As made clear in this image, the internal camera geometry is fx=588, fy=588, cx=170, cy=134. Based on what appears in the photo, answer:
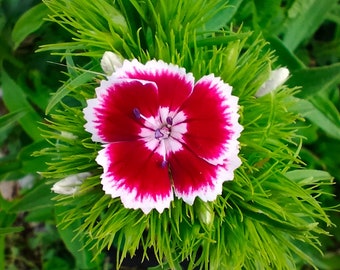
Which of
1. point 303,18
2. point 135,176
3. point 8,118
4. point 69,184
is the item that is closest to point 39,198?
point 8,118

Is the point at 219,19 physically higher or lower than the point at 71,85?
higher

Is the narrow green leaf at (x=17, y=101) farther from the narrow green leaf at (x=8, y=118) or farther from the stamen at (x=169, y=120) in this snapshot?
the stamen at (x=169, y=120)

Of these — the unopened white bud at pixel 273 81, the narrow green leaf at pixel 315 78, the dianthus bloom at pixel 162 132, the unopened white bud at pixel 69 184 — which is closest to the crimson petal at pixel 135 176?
the dianthus bloom at pixel 162 132

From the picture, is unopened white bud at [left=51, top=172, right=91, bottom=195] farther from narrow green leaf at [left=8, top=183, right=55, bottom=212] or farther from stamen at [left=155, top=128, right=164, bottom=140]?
narrow green leaf at [left=8, top=183, right=55, bottom=212]

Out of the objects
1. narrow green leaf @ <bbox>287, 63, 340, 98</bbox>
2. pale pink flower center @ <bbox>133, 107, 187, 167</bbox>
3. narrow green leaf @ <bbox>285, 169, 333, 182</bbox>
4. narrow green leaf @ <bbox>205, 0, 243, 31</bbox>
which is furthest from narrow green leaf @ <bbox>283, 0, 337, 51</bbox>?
pale pink flower center @ <bbox>133, 107, 187, 167</bbox>

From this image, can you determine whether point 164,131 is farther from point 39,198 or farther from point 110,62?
point 39,198

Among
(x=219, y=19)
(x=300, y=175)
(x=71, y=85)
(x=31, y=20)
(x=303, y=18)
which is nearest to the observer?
(x=71, y=85)
